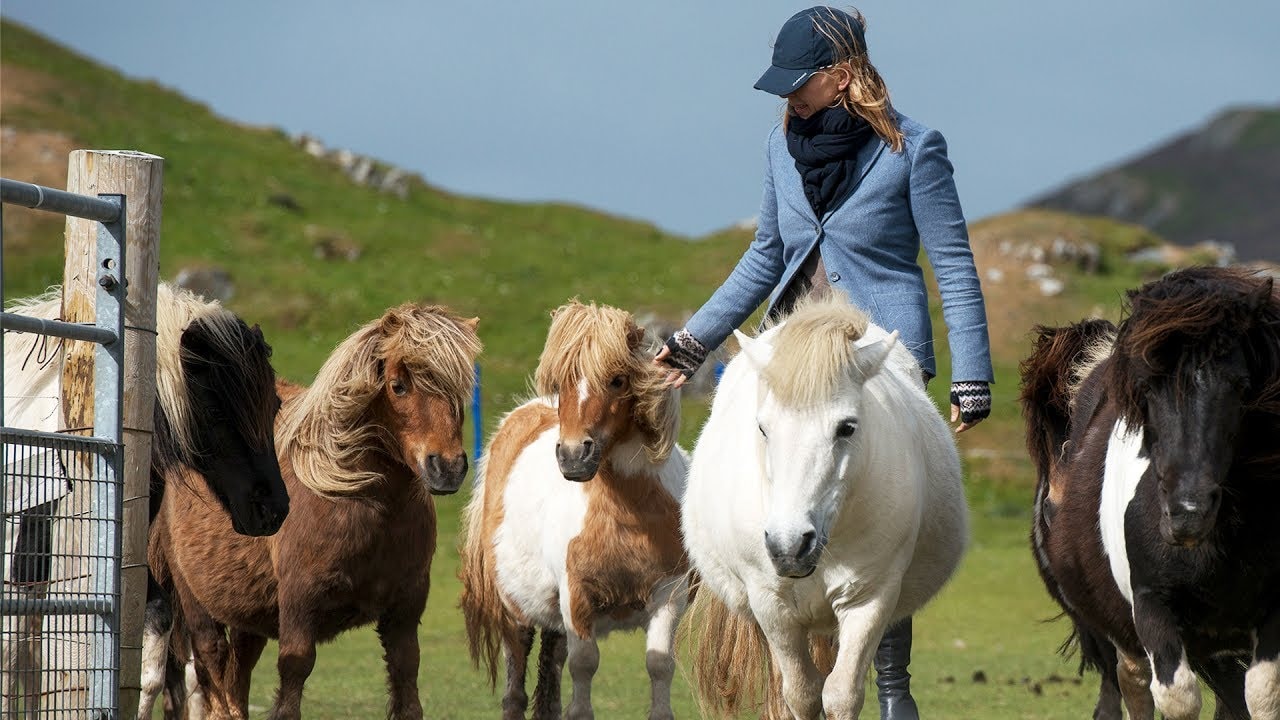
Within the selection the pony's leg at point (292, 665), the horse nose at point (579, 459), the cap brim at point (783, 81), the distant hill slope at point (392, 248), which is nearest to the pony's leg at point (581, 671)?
the horse nose at point (579, 459)

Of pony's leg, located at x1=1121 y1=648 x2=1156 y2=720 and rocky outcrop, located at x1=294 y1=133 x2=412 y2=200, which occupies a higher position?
rocky outcrop, located at x1=294 y1=133 x2=412 y2=200

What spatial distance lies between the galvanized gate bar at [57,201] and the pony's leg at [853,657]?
2684 millimetres

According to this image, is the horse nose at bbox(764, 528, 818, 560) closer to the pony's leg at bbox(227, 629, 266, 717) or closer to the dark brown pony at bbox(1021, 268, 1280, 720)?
the dark brown pony at bbox(1021, 268, 1280, 720)

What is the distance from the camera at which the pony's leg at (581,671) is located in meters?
6.61

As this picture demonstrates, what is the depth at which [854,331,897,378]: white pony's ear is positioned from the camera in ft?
15.3

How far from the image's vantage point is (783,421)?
451 cm

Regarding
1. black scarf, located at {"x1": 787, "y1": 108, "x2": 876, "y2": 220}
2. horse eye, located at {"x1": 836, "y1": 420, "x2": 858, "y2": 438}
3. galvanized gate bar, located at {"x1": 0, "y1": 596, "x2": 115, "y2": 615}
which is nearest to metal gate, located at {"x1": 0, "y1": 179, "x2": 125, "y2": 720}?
galvanized gate bar, located at {"x1": 0, "y1": 596, "x2": 115, "y2": 615}

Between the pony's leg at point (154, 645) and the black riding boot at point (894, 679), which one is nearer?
the black riding boot at point (894, 679)

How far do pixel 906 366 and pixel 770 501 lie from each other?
1.38 m

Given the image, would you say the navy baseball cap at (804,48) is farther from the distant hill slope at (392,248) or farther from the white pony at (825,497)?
the distant hill slope at (392,248)

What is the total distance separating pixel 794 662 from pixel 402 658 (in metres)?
2.15

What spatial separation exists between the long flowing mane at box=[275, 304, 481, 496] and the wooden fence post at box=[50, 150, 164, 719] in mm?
1367

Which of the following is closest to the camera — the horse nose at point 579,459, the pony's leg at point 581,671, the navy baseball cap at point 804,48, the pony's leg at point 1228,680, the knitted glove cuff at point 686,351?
the pony's leg at point 1228,680

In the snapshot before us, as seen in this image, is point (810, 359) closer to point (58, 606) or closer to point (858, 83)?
point (858, 83)
